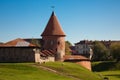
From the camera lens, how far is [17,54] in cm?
5541

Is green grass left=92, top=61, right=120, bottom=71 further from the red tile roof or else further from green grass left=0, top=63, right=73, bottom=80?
green grass left=0, top=63, right=73, bottom=80

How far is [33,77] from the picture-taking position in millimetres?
41031

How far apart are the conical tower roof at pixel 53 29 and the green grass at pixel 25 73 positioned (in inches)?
680

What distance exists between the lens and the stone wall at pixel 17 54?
54.9m

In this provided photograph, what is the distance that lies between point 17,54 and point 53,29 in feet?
40.3

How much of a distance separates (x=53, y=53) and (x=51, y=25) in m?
6.02

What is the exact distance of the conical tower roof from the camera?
213 feet

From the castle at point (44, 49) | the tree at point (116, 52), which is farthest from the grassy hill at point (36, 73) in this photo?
the tree at point (116, 52)

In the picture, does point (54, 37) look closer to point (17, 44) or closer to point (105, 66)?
point (17, 44)

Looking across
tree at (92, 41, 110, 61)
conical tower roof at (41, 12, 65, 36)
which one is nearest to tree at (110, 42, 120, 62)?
tree at (92, 41, 110, 61)

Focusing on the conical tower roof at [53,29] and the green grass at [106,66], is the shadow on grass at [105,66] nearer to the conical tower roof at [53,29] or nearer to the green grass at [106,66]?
the green grass at [106,66]

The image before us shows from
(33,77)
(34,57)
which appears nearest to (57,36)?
(34,57)

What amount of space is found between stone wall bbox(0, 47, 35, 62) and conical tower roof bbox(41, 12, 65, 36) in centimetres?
1091

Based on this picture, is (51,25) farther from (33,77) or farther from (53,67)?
(33,77)
